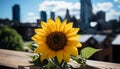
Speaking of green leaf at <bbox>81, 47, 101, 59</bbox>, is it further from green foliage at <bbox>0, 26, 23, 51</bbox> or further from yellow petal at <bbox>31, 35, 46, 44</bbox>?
green foliage at <bbox>0, 26, 23, 51</bbox>

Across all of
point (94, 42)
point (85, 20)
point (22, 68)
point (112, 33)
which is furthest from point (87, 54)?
point (112, 33)

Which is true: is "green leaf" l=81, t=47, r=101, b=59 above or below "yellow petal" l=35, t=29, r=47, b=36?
below

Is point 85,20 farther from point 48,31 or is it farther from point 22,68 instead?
point 48,31

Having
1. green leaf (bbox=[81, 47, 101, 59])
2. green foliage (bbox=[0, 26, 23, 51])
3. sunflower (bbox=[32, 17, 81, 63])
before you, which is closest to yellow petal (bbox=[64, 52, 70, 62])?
sunflower (bbox=[32, 17, 81, 63])

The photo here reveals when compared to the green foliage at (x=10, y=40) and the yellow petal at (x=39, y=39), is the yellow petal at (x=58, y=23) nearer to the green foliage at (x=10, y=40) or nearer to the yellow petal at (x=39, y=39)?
the yellow petal at (x=39, y=39)

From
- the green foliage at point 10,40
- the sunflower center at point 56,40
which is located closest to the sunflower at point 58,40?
the sunflower center at point 56,40

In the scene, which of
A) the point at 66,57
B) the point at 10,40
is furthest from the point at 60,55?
the point at 10,40

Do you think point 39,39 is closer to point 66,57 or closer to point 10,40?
point 66,57
